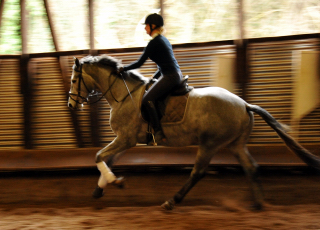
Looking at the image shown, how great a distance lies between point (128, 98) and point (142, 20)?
2621 millimetres

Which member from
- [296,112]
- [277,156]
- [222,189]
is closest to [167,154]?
[222,189]

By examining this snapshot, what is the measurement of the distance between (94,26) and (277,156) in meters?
5.03

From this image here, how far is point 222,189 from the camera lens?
18.8 ft

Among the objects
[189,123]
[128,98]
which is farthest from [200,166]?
[128,98]

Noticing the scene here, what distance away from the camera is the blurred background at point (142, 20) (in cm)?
632

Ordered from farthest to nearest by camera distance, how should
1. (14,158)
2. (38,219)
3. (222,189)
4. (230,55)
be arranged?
(14,158), (230,55), (222,189), (38,219)

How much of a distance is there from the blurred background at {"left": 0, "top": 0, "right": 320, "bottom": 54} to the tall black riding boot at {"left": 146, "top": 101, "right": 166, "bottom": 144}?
270 centimetres

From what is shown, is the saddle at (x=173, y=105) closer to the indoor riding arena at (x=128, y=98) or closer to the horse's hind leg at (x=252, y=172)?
the horse's hind leg at (x=252, y=172)

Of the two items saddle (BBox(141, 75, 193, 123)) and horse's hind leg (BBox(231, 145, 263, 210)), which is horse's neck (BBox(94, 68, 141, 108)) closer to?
saddle (BBox(141, 75, 193, 123))

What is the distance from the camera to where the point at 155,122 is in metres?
4.64

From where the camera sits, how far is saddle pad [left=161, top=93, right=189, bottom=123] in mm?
4688

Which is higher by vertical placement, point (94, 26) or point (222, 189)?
point (94, 26)

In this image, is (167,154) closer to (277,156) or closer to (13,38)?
(277,156)

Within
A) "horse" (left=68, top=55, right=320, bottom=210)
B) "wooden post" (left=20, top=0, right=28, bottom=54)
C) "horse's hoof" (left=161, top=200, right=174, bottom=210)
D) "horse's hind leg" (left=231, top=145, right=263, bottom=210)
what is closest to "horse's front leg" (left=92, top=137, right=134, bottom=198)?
"horse" (left=68, top=55, right=320, bottom=210)
